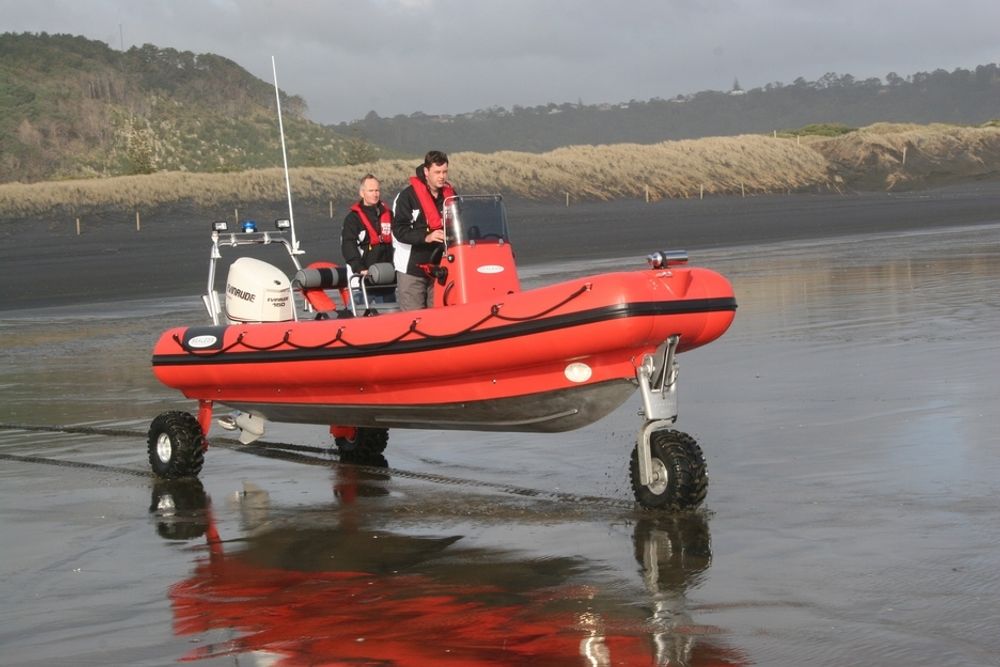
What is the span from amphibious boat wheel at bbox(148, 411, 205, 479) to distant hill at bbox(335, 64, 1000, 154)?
101m

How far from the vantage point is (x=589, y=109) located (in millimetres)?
132000

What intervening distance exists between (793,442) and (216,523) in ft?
11.1

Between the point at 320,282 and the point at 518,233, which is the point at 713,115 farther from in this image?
the point at 320,282

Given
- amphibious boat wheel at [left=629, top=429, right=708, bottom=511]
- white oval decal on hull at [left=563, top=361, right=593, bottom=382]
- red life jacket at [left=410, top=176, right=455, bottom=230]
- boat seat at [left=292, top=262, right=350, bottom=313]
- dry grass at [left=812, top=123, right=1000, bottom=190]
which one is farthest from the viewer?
dry grass at [left=812, top=123, right=1000, bottom=190]

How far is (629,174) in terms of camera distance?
160 feet

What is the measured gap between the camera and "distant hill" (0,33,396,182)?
248ft

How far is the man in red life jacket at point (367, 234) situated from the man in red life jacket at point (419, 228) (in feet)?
2.88

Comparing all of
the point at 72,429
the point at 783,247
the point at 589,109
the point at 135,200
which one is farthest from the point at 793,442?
the point at 589,109

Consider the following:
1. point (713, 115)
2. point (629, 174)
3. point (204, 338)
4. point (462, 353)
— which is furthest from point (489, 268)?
point (713, 115)

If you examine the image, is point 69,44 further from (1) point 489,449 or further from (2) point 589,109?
(1) point 489,449

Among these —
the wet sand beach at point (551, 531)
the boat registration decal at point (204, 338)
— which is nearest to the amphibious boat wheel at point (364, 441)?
the wet sand beach at point (551, 531)

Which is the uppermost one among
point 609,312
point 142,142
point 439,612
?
point 142,142

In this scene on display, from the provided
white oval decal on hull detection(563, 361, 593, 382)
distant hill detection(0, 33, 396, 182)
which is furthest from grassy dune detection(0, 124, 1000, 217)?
white oval decal on hull detection(563, 361, 593, 382)

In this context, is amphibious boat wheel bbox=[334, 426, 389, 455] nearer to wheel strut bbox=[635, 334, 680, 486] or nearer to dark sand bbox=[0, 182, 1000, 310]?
wheel strut bbox=[635, 334, 680, 486]
